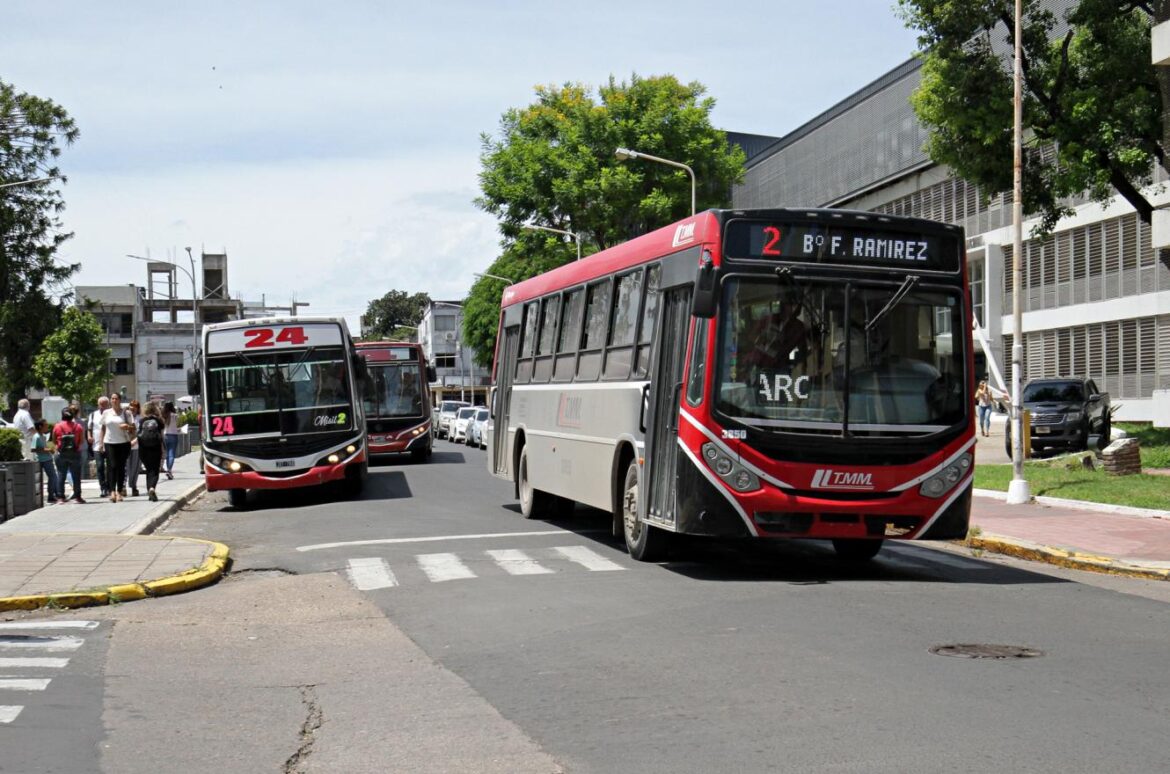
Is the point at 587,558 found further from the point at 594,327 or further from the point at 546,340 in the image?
the point at 546,340

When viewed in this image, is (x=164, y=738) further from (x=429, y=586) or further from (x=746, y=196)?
(x=746, y=196)

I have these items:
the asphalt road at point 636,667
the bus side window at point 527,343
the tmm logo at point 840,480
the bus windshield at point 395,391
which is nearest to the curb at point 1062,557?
the asphalt road at point 636,667

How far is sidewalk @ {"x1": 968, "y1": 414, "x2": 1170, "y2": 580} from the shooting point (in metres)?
13.5

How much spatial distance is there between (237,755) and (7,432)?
714 inches

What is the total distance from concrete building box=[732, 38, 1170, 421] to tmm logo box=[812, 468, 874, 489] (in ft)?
72.0

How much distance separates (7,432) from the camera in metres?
22.6

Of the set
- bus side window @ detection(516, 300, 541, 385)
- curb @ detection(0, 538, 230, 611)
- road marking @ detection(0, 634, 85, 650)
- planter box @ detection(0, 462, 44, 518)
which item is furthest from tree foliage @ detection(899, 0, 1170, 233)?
road marking @ detection(0, 634, 85, 650)

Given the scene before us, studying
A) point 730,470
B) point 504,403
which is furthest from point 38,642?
point 504,403

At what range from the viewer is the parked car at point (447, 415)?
57.1m

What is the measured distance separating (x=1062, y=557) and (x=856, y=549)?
2066 mm

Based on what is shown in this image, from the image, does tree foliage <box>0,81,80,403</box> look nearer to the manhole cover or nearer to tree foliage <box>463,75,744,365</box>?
tree foliage <box>463,75,744,365</box>

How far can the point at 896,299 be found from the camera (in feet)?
39.8

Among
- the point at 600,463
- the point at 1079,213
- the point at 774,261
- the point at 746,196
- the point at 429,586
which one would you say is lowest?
the point at 429,586

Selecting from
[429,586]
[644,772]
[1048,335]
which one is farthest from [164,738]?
[1048,335]
